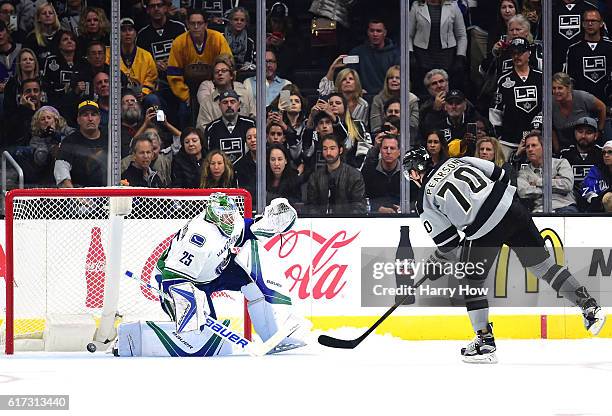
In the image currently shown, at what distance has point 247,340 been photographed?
18.3 feet

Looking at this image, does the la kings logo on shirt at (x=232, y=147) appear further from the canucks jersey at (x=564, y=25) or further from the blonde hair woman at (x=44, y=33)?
the canucks jersey at (x=564, y=25)

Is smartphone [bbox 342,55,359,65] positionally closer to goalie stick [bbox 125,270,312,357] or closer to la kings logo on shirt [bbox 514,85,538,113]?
la kings logo on shirt [bbox 514,85,538,113]

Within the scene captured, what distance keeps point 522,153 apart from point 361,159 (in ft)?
3.19

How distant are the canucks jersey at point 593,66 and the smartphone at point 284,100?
1732 mm

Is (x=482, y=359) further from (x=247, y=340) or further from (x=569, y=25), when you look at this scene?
(x=569, y=25)

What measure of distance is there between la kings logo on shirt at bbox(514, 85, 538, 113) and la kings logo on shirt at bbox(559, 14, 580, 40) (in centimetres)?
39

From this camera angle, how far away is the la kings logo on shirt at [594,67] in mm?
7441

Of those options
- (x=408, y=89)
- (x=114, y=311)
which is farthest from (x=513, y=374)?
(x=408, y=89)

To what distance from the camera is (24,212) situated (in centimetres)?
627

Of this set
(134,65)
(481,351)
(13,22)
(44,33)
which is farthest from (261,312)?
(13,22)

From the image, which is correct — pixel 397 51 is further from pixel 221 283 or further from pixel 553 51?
pixel 221 283

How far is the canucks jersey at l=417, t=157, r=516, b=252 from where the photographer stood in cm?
561

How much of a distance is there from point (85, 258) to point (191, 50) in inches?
73.2

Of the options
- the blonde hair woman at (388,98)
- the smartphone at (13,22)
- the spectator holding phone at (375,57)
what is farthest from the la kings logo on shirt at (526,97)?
the smartphone at (13,22)
